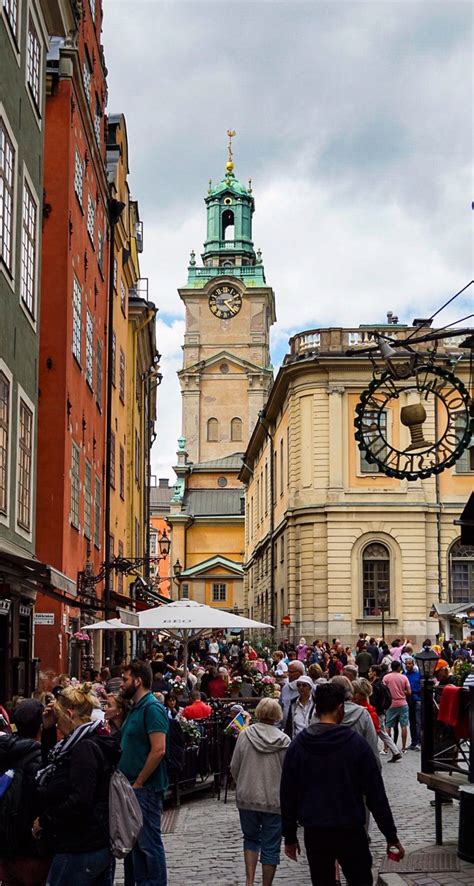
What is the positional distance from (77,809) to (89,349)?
22.4 metres

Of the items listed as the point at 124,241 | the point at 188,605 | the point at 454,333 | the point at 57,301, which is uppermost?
the point at 124,241

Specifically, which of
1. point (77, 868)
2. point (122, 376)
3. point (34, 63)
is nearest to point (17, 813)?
point (77, 868)

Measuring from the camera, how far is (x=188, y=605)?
2233 centimetres

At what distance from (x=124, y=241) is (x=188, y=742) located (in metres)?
24.6

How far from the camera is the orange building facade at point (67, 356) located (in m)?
23.2

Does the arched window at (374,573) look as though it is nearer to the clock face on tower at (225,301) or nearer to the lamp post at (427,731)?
the lamp post at (427,731)

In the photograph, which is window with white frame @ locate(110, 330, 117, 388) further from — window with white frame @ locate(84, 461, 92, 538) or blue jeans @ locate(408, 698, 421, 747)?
blue jeans @ locate(408, 698, 421, 747)

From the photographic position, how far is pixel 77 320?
25938 millimetres

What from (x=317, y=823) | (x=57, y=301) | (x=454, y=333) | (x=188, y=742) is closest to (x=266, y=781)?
(x=317, y=823)

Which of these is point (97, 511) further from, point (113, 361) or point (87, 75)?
point (87, 75)

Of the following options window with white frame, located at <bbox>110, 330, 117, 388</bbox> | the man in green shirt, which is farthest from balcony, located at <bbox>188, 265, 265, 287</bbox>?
the man in green shirt

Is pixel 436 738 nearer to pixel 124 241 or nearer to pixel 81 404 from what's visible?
pixel 81 404

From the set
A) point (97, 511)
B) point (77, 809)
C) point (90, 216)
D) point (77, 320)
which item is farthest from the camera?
point (97, 511)

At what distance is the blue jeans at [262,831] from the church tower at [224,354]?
3698 inches
